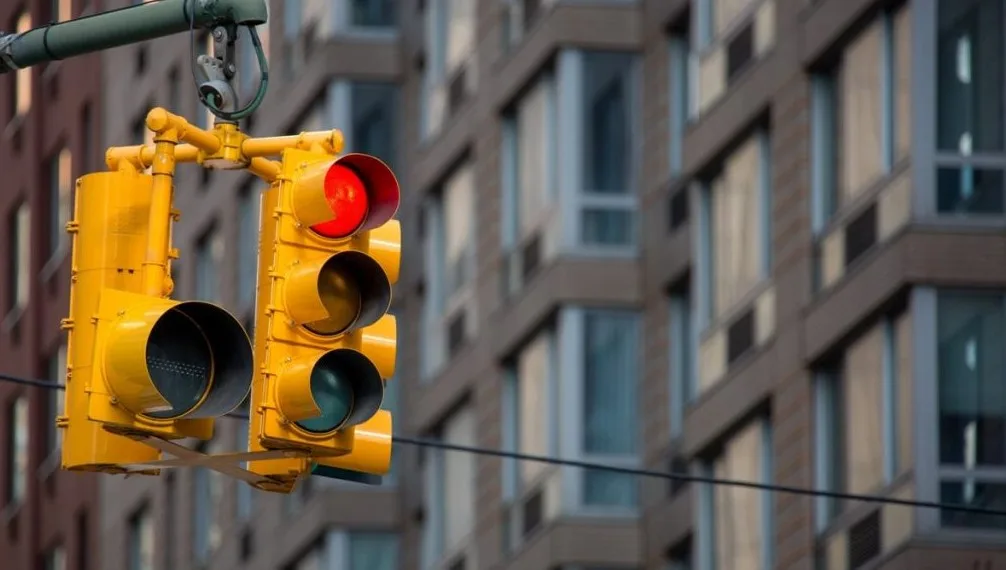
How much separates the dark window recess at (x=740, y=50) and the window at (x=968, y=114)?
14.9ft

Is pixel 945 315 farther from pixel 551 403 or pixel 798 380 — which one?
pixel 551 403

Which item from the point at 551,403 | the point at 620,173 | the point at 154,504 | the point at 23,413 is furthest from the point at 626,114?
the point at 23,413

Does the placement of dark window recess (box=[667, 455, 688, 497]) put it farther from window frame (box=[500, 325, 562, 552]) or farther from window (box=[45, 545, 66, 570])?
window (box=[45, 545, 66, 570])

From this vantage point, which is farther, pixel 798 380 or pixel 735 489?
pixel 735 489

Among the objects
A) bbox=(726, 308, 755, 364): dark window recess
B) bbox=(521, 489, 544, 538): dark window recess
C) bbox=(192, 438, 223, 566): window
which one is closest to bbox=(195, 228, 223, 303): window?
bbox=(192, 438, 223, 566): window

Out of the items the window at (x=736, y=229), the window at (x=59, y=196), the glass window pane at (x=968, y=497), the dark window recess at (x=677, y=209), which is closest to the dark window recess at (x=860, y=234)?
the window at (x=736, y=229)

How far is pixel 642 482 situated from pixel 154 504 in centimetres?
1919

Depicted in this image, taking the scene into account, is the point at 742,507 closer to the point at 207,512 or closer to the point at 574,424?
the point at 574,424

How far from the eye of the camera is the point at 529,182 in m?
36.0

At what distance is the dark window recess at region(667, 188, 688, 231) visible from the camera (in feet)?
109

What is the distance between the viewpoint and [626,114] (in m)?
34.8

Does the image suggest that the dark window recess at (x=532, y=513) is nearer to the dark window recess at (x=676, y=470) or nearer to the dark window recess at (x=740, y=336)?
the dark window recess at (x=676, y=470)

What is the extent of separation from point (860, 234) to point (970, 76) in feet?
6.78

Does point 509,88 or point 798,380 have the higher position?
point 509,88
